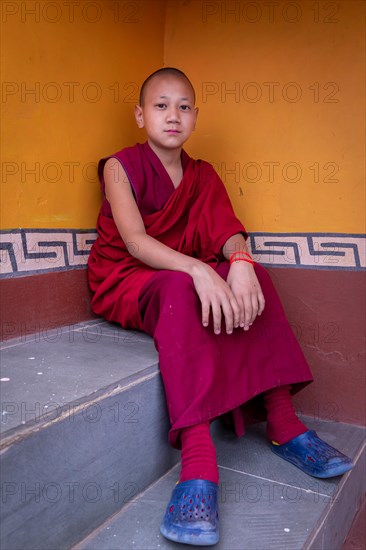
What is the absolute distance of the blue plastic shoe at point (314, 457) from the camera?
1.45m

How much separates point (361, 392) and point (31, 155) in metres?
1.30

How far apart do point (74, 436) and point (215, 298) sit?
1.67 feet

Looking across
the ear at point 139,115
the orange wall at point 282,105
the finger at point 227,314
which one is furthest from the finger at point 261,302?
the ear at point 139,115

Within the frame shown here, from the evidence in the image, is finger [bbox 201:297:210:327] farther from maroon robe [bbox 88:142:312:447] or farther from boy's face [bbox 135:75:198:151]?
boy's face [bbox 135:75:198:151]

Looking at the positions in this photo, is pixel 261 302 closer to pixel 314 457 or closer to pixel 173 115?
pixel 314 457

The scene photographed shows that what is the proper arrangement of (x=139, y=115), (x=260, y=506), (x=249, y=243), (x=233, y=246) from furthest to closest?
1. (x=249, y=243)
2. (x=139, y=115)
3. (x=233, y=246)
4. (x=260, y=506)

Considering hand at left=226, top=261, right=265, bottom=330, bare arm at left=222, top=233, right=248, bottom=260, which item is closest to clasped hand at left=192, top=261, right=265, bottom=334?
hand at left=226, top=261, right=265, bottom=330

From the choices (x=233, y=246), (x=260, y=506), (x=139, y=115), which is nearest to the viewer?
(x=260, y=506)

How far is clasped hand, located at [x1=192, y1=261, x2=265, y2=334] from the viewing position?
1431 mm

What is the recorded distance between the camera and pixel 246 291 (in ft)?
5.01

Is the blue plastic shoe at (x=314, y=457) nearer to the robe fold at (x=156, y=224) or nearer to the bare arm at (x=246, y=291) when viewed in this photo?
the bare arm at (x=246, y=291)

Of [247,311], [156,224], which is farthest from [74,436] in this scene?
[156,224]

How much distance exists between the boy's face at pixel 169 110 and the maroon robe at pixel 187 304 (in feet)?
0.25

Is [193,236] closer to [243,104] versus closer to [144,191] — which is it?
[144,191]
